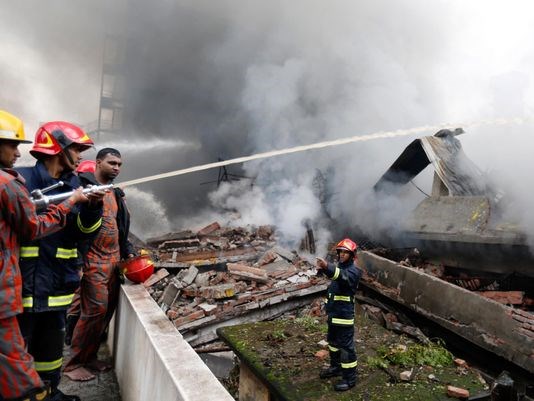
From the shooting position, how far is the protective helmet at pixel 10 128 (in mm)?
1809

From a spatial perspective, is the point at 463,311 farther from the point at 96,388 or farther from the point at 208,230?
the point at 208,230

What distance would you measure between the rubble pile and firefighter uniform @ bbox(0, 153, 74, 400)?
5.47 metres

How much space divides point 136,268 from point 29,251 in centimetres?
134

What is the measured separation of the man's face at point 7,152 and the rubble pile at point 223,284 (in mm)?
5757

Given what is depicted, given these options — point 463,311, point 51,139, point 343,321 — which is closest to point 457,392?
point 343,321

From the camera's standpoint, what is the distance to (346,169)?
14.1m

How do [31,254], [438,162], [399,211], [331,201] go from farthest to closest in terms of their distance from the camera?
[331,201]
[399,211]
[438,162]
[31,254]

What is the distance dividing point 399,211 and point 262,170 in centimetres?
893

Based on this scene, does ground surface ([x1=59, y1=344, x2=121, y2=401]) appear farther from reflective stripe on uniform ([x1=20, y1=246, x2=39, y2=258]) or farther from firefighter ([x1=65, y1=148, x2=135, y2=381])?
reflective stripe on uniform ([x1=20, y1=246, x2=39, y2=258])

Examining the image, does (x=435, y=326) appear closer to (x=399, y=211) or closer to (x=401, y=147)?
(x=399, y=211)

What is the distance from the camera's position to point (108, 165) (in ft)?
10.1

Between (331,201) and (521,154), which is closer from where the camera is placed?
(521,154)

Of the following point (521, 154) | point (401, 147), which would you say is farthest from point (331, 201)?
point (521, 154)

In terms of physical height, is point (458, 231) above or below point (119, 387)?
above
